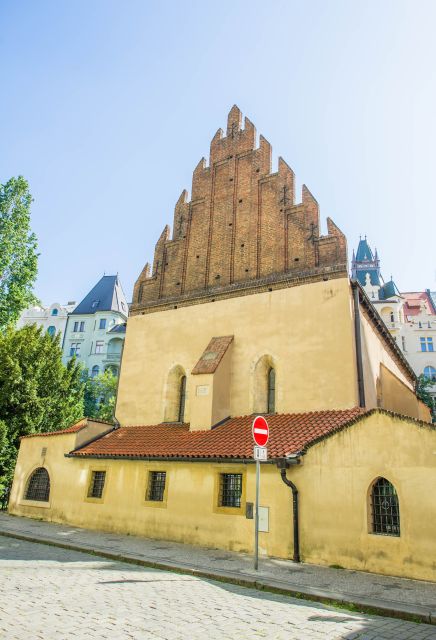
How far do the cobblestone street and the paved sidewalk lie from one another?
12.5 inches

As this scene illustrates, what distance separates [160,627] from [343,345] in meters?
10.3

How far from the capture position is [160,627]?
17.2ft

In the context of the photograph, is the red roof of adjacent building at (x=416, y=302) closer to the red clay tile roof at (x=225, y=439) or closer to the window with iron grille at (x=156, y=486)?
the red clay tile roof at (x=225, y=439)

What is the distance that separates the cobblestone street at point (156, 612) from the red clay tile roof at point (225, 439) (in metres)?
4.24

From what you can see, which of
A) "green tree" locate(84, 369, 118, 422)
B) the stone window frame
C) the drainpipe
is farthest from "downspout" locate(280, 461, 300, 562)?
"green tree" locate(84, 369, 118, 422)

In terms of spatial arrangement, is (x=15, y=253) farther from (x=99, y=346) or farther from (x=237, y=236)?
(x=99, y=346)

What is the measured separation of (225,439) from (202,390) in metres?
2.27

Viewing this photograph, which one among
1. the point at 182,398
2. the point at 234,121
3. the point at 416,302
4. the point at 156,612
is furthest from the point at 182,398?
the point at 416,302

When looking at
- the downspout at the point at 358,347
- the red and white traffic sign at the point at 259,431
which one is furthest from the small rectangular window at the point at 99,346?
the red and white traffic sign at the point at 259,431

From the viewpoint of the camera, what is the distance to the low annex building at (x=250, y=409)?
9602 millimetres

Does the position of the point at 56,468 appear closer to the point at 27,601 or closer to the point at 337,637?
the point at 27,601

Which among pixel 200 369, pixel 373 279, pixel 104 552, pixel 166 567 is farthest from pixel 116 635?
pixel 373 279

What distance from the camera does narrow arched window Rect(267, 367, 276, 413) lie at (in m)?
15.3

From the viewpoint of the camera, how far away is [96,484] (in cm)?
1540
